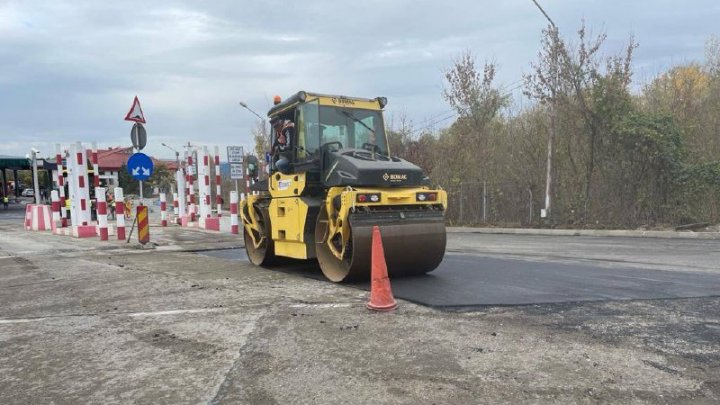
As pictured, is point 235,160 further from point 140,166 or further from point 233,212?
point 140,166

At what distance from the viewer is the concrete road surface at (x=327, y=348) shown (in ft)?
12.3

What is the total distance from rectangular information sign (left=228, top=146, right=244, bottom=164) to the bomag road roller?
1144 cm

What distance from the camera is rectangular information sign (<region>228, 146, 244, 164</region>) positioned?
2050 cm

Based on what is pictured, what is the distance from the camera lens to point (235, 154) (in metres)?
20.8

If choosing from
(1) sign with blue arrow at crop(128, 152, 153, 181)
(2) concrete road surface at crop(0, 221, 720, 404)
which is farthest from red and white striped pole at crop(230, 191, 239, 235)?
(2) concrete road surface at crop(0, 221, 720, 404)

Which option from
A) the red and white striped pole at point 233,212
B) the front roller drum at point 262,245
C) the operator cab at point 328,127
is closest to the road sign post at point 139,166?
the red and white striped pole at point 233,212

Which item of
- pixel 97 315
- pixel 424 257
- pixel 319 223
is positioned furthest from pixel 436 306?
pixel 97 315

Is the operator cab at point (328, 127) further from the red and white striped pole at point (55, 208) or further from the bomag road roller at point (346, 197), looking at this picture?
the red and white striped pole at point (55, 208)

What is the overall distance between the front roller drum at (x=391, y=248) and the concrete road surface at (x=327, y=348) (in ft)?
1.13

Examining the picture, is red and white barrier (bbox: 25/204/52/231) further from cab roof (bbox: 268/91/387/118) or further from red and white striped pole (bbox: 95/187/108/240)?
cab roof (bbox: 268/91/387/118)

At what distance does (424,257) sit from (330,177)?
1755mm

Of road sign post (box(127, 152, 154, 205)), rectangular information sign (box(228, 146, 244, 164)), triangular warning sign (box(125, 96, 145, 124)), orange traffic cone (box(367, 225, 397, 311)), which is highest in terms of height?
triangular warning sign (box(125, 96, 145, 124))

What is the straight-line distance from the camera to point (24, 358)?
4.68 m

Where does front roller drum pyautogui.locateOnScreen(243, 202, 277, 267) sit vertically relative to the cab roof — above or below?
below
